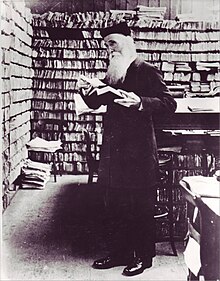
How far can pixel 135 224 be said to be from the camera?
11.5 feet

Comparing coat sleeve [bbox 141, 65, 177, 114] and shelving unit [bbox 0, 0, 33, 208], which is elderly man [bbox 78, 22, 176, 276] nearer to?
coat sleeve [bbox 141, 65, 177, 114]

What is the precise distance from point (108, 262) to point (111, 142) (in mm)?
831

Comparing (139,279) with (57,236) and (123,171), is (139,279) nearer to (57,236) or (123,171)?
(123,171)

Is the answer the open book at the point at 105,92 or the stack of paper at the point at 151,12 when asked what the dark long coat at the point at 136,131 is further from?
the stack of paper at the point at 151,12

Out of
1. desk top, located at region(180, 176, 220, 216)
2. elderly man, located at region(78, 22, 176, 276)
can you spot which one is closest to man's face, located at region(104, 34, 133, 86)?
elderly man, located at region(78, 22, 176, 276)

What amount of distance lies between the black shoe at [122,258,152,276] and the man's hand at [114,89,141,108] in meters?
1.06

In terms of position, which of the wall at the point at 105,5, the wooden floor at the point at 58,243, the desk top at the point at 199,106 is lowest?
the wooden floor at the point at 58,243

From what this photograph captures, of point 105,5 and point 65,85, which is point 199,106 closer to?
point 65,85

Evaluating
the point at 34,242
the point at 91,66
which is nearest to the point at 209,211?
the point at 34,242

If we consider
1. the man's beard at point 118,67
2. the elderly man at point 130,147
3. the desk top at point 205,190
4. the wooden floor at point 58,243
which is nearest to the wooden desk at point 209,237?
the desk top at point 205,190

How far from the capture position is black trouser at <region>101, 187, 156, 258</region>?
11.3 feet

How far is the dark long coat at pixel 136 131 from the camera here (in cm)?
339

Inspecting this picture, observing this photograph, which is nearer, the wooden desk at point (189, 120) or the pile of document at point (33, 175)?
the wooden desk at point (189, 120)

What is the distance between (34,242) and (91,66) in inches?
128
